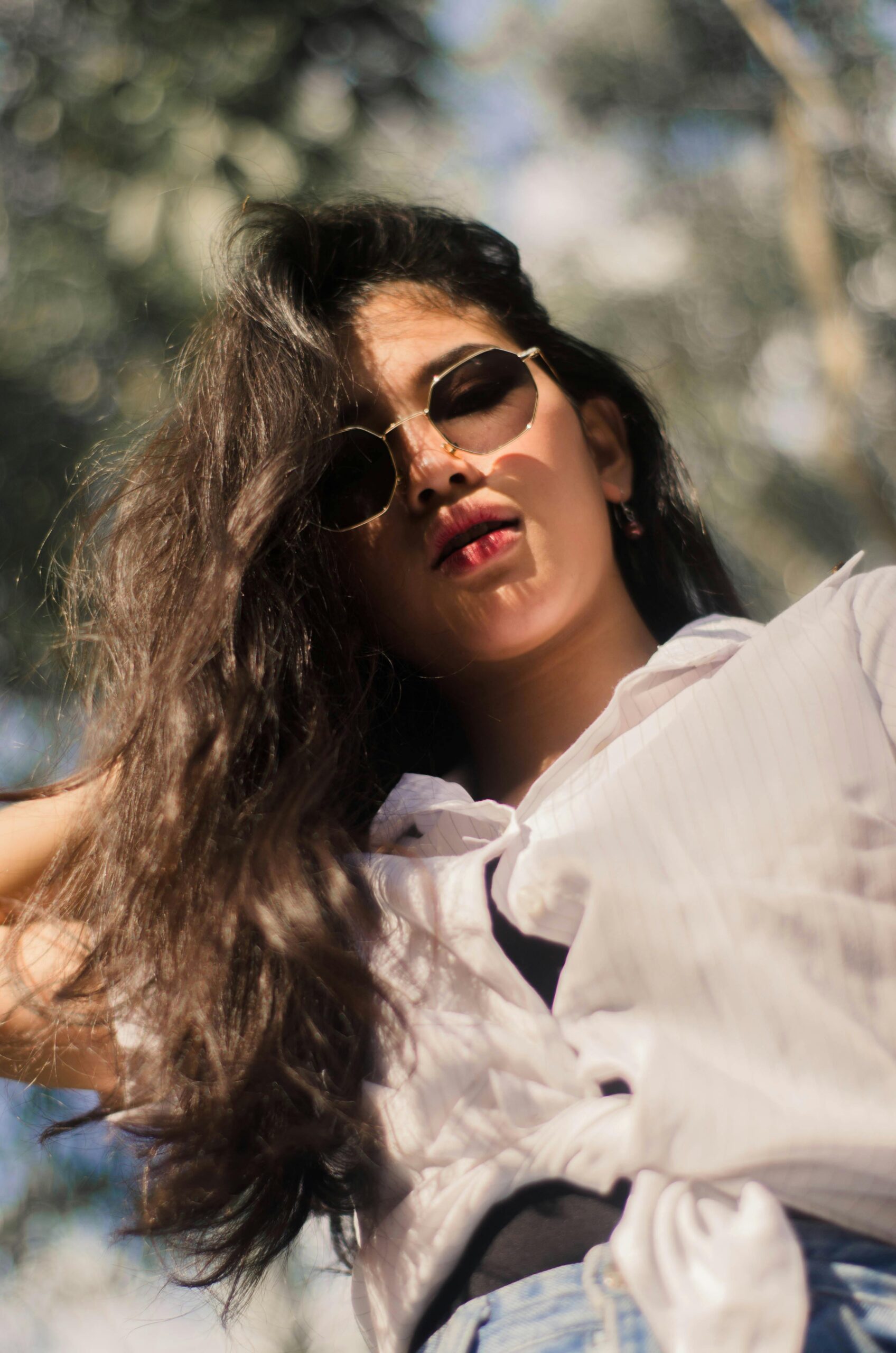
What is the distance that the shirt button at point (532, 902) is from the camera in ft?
3.79

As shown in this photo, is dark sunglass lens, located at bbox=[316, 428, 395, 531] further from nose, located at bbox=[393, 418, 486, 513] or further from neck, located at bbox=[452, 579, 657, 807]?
neck, located at bbox=[452, 579, 657, 807]

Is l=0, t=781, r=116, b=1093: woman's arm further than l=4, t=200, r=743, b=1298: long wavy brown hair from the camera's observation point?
Yes

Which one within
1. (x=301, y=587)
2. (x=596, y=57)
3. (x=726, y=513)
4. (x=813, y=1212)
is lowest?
(x=726, y=513)

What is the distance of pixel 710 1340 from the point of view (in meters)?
0.85

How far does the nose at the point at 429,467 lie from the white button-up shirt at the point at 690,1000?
0.47 m

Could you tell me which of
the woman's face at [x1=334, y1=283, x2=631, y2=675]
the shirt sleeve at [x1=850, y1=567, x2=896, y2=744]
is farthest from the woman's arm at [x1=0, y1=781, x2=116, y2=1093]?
the shirt sleeve at [x1=850, y1=567, x2=896, y2=744]

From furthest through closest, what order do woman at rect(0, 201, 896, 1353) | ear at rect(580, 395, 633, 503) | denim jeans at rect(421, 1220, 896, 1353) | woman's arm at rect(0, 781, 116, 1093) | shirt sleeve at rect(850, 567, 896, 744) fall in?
1. ear at rect(580, 395, 633, 503)
2. woman's arm at rect(0, 781, 116, 1093)
3. shirt sleeve at rect(850, 567, 896, 744)
4. woman at rect(0, 201, 896, 1353)
5. denim jeans at rect(421, 1220, 896, 1353)

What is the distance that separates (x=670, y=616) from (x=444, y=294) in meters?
0.67

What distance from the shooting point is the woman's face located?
1532 mm

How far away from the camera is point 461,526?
1539 mm

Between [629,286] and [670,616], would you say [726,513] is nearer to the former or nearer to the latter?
[629,286]

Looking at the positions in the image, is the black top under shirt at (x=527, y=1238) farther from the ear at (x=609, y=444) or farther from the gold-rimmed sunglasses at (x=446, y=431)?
the ear at (x=609, y=444)

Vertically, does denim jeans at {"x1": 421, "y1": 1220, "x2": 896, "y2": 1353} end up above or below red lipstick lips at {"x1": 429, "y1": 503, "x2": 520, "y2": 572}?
below

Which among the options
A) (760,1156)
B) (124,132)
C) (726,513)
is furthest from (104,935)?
(726,513)
